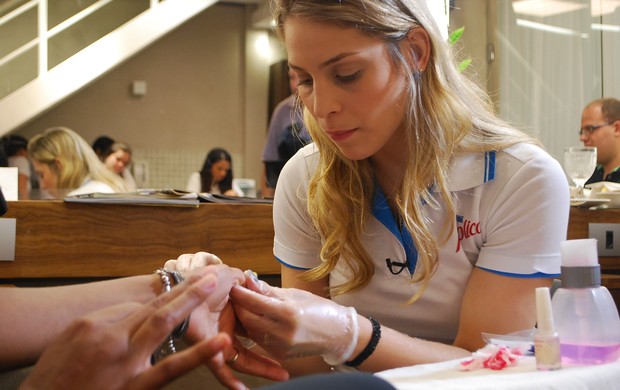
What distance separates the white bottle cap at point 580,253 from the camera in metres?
0.89

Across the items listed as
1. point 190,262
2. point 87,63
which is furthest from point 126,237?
point 87,63

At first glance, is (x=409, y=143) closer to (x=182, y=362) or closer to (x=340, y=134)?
(x=340, y=134)

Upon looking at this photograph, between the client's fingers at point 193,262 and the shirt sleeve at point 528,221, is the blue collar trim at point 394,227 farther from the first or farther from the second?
the client's fingers at point 193,262

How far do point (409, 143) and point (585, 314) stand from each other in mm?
554

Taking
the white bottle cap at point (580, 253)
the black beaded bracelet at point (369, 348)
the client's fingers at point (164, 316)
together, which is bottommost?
the black beaded bracelet at point (369, 348)

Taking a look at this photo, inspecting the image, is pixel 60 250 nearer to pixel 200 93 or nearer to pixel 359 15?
pixel 359 15

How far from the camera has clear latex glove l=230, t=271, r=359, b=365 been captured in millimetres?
953

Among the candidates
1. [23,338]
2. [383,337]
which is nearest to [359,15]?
[383,337]

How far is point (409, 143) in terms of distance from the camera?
4.52 feet

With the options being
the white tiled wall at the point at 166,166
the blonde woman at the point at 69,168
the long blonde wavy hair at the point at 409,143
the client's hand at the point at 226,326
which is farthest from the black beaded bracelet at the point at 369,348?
the white tiled wall at the point at 166,166

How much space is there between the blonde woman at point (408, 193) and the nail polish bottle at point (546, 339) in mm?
301

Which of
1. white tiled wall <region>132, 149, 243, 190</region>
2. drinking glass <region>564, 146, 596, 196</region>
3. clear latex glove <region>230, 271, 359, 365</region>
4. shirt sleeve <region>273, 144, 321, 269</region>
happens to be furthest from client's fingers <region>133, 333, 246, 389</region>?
white tiled wall <region>132, 149, 243, 190</region>

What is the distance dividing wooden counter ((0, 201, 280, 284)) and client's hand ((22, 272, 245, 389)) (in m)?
1.13

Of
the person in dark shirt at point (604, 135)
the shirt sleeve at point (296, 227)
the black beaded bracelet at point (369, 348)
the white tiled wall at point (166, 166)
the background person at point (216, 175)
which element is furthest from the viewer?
the white tiled wall at point (166, 166)
